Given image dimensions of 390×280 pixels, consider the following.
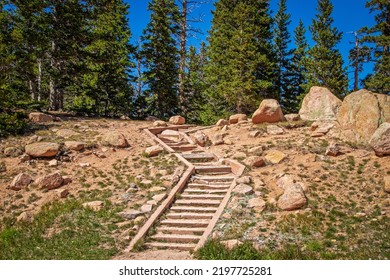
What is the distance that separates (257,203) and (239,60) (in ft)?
57.6

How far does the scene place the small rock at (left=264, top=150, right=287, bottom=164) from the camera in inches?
544

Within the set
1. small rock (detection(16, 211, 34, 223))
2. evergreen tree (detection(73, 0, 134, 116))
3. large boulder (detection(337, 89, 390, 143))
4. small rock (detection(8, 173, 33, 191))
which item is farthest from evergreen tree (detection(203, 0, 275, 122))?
small rock (detection(16, 211, 34, 223))

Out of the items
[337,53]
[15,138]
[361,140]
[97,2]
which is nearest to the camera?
[361,140]

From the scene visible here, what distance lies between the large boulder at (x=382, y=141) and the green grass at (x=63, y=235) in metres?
11.1

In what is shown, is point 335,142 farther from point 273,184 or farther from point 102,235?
point 102,235

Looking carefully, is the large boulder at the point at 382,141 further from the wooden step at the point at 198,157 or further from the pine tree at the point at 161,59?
the pine tree at the point at 161,59

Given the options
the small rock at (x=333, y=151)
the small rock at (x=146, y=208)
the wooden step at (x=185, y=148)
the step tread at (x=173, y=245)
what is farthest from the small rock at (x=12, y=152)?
the small rock at (x=333, y=151)

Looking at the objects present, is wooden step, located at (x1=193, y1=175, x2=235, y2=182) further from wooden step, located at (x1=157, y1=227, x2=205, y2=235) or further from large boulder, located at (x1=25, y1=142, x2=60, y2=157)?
large boulder, located at (x1=25, y1=142, x2=60, y2=157)

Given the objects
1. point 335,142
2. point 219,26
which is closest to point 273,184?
point 335,142

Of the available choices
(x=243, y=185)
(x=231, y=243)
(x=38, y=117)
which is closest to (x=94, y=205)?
(x=231, y=243)

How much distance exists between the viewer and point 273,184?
11906 millimetres

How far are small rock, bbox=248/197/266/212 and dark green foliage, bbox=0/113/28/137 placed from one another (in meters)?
13.4
